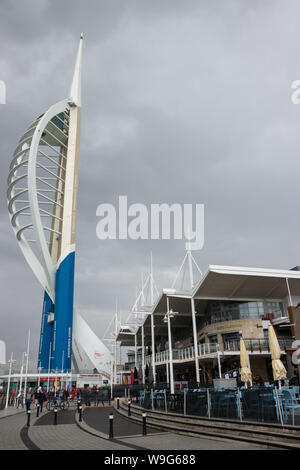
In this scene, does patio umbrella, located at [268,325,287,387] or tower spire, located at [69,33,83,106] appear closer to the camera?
patio umbrella, located at [268,325,287,387]

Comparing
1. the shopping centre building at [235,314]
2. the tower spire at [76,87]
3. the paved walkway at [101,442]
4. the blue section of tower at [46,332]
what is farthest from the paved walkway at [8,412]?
the tower spire at [76,87]

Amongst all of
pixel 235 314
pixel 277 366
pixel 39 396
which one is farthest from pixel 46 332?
pixel 277 366

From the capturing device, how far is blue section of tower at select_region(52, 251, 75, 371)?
4188cm

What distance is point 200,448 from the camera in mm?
8516

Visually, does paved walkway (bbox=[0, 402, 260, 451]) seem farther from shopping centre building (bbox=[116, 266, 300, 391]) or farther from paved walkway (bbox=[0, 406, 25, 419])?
shopping centre building (bbox=[116, 266, 300, 391])

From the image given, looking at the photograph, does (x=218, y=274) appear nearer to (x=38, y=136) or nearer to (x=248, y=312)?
(x=248, y=312)

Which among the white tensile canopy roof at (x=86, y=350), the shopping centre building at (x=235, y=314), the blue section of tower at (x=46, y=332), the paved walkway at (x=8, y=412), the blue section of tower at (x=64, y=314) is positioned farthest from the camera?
the white tensile canopy roof at (x=86, y=350)

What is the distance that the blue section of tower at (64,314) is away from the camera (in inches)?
1649

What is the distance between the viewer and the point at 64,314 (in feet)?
145

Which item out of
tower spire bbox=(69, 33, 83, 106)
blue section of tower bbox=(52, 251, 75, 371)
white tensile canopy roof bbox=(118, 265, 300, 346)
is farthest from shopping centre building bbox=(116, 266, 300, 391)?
tower spire bbox=(69, 33, 83, 106)

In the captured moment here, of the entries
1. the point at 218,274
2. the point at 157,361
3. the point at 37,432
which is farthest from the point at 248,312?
the point at 37,432

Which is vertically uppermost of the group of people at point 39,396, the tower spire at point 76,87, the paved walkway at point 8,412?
the tower spire at point 76,87

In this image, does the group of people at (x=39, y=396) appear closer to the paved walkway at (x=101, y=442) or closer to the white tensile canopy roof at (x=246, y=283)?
the paved walkway at (x=101, y=442)
